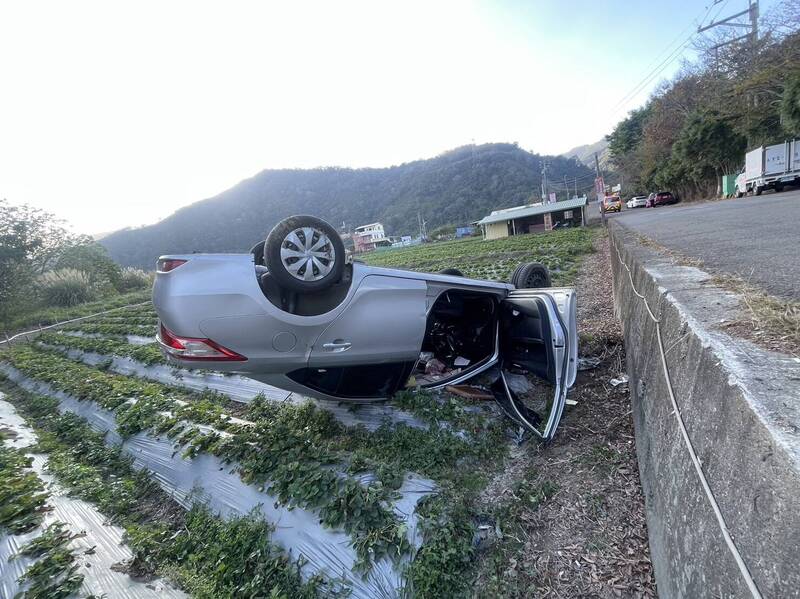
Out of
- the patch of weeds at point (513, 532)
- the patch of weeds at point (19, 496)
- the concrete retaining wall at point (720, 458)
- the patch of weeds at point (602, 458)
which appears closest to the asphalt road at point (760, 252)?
the concrete retaining wall at point (720, 458)

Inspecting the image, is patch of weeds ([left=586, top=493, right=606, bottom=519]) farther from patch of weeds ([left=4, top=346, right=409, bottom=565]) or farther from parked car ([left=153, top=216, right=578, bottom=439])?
patch of weeds ([left=4, top=346, right=409, bottom=565])

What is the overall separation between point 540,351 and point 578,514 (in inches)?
66.3

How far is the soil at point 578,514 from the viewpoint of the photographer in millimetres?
2082

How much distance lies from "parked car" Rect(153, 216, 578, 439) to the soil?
1.00 ft

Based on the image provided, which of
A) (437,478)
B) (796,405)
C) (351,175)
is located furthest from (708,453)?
(351,175)

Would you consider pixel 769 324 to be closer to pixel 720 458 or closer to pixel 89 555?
pixel 720 458

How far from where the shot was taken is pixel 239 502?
288 cm

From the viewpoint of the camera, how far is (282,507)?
269 cm

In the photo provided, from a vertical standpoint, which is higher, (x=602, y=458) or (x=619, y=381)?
(x=619, y=381)

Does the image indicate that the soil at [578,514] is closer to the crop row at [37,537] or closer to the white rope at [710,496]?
the white rope at [710,496]

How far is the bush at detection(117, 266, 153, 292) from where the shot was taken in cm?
3316

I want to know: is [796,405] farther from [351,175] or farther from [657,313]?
[351,175]

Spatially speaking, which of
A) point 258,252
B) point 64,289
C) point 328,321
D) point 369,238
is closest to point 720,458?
point 328,321

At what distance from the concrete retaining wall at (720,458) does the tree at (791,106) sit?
25.1 metres
